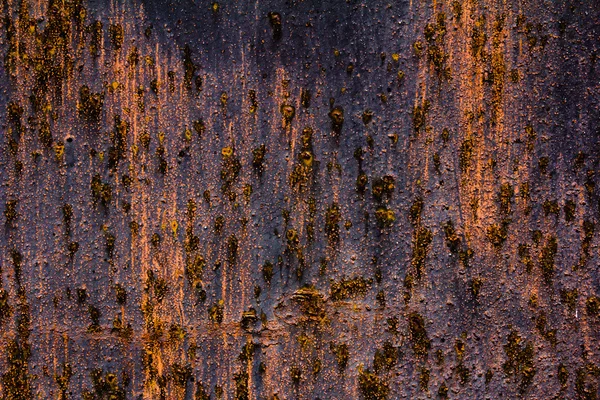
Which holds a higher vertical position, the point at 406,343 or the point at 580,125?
the point at 580,125

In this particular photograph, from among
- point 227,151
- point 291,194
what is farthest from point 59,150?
point 291,194

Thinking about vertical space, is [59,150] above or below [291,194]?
above

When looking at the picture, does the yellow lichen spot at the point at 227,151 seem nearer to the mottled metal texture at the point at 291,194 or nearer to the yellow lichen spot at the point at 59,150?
the mottled metal texture at the point at 291,194

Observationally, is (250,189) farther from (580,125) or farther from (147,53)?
(580,125)

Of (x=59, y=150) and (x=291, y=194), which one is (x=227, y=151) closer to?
(x=291, y=194)

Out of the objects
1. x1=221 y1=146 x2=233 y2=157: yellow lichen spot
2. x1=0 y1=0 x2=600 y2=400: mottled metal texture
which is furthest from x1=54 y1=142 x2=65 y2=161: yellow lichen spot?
x1=221 y1=146 x2=233 y2=157: yellow lichen spot

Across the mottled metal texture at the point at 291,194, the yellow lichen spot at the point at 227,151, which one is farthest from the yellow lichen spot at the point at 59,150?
the yellow lichen spot at the point at 227,151

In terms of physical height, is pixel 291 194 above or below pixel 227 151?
below

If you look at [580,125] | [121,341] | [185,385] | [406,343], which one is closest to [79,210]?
[121,341]
